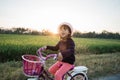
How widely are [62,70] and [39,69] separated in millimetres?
592

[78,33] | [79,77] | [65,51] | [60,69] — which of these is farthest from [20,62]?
[78,33]

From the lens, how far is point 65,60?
4773 mm

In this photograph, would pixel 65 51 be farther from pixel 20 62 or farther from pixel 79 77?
pixel 20 62

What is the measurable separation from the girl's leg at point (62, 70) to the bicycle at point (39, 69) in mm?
165

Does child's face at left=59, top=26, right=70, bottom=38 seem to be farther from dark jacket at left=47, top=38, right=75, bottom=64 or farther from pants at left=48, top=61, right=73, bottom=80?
pants at left=48, top=61, right=73, bottom=80

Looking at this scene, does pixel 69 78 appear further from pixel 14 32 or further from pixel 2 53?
pixel 14 32

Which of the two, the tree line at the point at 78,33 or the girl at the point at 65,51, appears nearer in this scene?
the girl at the point at 65,51

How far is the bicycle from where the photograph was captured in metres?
4.10

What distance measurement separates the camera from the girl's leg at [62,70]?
4.66 metres

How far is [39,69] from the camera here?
4340mm

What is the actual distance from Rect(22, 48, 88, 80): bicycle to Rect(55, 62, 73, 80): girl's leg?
165mm

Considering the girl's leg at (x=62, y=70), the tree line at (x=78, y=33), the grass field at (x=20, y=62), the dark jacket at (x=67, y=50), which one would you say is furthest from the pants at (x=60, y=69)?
the tree line at (x=78, y=33)

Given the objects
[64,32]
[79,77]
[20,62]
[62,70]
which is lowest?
[20,62]

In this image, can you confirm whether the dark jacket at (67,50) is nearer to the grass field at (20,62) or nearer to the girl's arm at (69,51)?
the girl's arm at (69,51)
